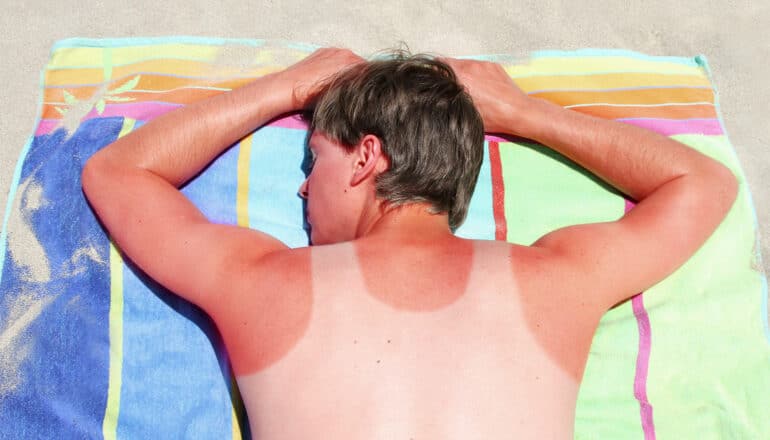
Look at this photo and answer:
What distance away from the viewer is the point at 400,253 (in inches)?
62.4

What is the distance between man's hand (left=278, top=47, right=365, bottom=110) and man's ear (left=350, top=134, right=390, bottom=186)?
0.40 m

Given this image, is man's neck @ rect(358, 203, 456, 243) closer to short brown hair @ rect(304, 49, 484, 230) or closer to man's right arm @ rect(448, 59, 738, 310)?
short brown hair @ rect(304, 49, 484, 230)

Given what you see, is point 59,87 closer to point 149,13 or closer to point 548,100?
point 149,13

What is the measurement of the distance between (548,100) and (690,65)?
59 cm

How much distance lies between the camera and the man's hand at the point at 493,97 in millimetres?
2137

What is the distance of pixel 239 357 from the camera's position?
1585 mm

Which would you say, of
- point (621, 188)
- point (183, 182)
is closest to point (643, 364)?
point (621, 188)

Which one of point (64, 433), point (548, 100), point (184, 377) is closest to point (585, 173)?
point (548, 100)

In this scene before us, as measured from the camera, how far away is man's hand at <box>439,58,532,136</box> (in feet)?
7.01

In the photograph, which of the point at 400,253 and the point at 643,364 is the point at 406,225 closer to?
the point at 400,253

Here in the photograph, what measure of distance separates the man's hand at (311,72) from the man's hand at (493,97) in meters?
0.31

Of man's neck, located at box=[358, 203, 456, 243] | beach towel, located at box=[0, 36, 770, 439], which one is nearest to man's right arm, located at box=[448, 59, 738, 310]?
beach towel, located at box=[0, 36, 770, 439]

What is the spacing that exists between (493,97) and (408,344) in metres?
0.99

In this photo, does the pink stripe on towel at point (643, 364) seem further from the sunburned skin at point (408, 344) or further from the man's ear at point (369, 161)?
the man's ear at point (369, 161)
